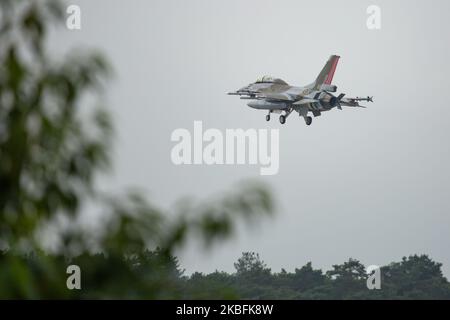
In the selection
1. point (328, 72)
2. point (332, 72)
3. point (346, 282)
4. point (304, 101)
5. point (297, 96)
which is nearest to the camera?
point (304, 101)

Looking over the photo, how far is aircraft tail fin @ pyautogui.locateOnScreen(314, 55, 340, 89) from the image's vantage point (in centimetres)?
7831

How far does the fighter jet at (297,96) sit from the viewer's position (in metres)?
71.1

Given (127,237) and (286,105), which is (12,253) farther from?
(286,105)

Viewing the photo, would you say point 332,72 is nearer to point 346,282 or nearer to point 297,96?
point 297,96

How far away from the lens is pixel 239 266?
480ft

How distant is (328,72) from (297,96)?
491cm

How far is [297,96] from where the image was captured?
76.1 meters

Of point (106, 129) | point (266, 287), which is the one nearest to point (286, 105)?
point (266, 287)

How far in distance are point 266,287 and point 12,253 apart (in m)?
106

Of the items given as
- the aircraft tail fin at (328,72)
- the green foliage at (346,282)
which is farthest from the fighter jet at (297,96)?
the green foliage at (346,282)

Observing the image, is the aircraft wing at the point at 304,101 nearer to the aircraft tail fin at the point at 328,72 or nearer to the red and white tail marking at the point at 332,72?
the aircraft tail fin at the point at 328,72

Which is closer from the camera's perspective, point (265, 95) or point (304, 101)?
point (304, 101)

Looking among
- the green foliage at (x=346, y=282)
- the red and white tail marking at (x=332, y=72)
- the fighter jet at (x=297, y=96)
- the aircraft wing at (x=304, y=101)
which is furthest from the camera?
the green foliage at (x=346, y=282)

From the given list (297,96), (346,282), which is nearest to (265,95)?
(297,96)
